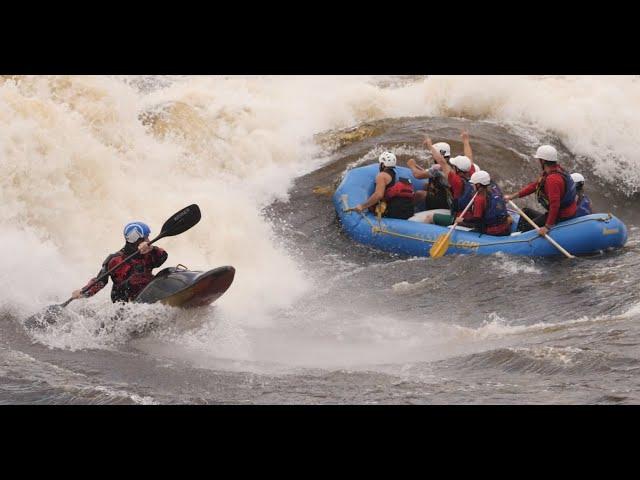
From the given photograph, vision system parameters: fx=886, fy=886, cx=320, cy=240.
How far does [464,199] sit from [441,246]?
68 centimetres

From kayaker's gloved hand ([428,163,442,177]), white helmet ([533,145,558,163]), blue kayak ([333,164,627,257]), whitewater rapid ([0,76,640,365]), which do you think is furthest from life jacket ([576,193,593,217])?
kayaker's gloved hand ([428,163,442,177])

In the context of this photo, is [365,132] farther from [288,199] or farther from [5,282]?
[5,282]

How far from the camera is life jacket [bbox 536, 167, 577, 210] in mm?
9719

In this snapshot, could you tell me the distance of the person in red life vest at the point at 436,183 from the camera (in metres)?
11.0

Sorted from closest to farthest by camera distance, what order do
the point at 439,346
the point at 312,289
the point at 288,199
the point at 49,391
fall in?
the point at 49,391
the point at 439,346
the point at 312,289
the point at 288,199

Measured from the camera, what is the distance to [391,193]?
35.8 ft

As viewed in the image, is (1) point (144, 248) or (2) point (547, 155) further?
(2) point (547, 155)

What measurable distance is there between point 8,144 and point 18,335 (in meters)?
3.42

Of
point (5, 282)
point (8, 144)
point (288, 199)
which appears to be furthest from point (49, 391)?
point (288, 199)

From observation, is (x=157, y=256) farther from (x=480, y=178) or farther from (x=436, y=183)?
(x=436, y=183)

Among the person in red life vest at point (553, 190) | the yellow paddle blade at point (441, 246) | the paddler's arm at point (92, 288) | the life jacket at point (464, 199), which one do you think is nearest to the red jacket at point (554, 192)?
the person in red life vest at point (553, 190)

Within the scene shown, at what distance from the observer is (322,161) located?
13562 mm

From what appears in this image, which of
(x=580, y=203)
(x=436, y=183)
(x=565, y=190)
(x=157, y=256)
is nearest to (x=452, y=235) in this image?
(x=436, y=183)

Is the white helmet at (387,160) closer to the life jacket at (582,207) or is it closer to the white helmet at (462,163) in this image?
the white helmet at (462,163)
